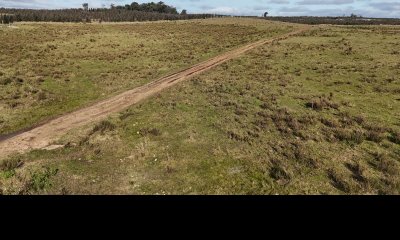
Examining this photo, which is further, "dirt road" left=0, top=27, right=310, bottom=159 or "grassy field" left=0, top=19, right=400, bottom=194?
"dirt road" left=0, top=27, right=310, bottom=159

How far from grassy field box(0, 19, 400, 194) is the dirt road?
3.01 ft

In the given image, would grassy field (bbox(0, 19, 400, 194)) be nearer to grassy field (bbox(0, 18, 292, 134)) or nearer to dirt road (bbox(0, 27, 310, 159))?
dirt road (bbox(0, 27, 310, 159))

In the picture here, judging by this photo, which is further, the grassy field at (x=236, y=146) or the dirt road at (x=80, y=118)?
the dirt road at (x=80, y=118)

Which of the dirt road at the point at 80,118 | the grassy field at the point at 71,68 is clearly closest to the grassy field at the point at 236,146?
the dirt road at the point at 80,118

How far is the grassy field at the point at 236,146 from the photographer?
13.2m

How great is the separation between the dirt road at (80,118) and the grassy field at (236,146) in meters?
0.92

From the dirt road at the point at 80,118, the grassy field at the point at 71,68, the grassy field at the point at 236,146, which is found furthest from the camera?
the grassy field at the point at 71,68

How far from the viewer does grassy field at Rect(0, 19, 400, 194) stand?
13188 millimetres

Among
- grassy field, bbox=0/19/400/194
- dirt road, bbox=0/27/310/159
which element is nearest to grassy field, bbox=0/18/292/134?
dirt road, bbox=0/27/310/159

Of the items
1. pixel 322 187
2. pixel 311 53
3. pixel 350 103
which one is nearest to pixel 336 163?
pixel 322 187

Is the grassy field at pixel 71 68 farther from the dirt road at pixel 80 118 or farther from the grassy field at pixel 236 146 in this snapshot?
the grassy field at pixel 236 146

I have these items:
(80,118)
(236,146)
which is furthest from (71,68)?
(236,146)

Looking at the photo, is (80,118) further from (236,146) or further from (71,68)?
(71,68)
